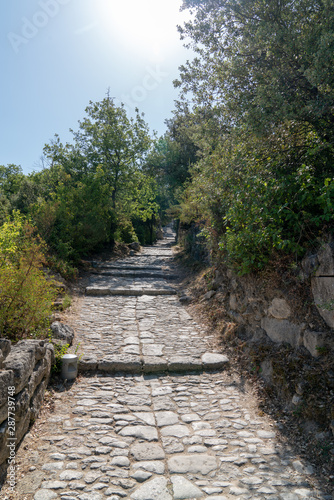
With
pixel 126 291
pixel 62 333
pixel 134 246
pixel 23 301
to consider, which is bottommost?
pixel 126 291

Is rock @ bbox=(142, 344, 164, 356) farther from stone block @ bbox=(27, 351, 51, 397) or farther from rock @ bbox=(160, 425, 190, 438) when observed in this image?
rock @ bbox=(160, 425, 190, 438)

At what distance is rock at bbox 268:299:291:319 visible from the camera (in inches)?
165

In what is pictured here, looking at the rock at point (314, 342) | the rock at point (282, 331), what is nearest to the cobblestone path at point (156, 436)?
the rock at point (282, 331)

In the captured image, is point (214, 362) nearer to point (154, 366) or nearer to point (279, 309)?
point (154, 366)

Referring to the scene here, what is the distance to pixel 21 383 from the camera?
2.95m

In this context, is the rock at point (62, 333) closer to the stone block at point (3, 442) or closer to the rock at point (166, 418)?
the rock at point (166, 418)

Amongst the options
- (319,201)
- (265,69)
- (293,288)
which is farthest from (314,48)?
(293,288)

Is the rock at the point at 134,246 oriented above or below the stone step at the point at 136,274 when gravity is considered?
above

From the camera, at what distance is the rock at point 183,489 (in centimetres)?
246

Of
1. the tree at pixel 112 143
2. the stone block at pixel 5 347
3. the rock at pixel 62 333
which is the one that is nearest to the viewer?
the stone block at pixel 5 347

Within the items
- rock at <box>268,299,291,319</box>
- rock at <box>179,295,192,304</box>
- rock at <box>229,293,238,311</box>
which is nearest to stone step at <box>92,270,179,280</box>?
rock at <box>179,295,192,304</box>

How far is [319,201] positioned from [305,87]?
1.89 metres

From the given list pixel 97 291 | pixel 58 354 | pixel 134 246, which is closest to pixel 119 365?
pixel 58 354

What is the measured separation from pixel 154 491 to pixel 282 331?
250 centimetres
